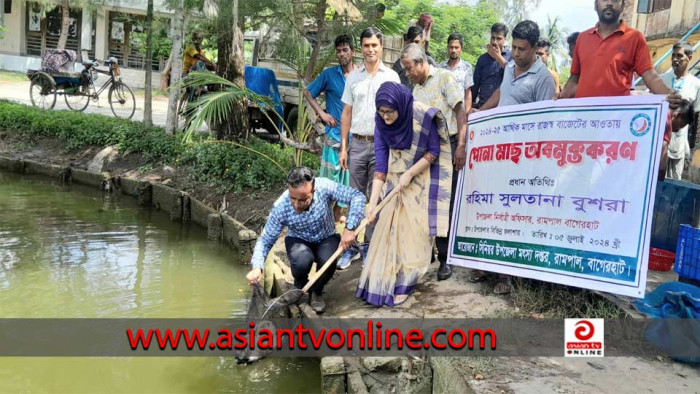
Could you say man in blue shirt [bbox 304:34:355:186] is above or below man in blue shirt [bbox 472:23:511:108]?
below

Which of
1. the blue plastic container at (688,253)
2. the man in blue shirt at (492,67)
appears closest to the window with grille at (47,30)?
the man in blue shirt at (492,67)

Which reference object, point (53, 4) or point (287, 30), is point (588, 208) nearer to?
point (287, 30)

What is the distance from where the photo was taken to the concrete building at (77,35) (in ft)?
82.0

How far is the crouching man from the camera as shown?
14.8 feet

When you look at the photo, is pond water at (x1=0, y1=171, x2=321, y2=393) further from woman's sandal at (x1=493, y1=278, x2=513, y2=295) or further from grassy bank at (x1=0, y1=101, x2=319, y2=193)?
woman's sandal at (x1=493, y1=278, x2=513, y2=295)

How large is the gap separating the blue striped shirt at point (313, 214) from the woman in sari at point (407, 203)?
0.41 feet

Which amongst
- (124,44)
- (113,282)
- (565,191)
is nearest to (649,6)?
(565,191)

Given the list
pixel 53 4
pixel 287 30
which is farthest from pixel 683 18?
pixel 53 4

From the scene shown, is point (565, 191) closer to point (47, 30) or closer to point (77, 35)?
point (77, 35)

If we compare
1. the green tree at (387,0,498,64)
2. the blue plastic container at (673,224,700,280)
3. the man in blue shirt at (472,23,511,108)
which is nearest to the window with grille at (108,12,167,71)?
the green tree at (387,0,498,64)

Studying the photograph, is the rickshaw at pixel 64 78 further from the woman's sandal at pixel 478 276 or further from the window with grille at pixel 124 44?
the window with grille at pixel 124 44

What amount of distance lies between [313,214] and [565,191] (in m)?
1.76

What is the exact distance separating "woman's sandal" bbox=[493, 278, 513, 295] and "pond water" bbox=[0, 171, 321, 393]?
144cm

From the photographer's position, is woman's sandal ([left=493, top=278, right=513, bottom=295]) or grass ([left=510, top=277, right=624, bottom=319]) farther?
woman's sandal ([left=493, top=278, right=513, bottom=295])
